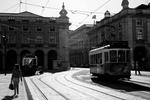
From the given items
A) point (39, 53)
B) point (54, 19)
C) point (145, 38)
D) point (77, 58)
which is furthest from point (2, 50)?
point (77, 58)

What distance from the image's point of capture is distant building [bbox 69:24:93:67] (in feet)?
302

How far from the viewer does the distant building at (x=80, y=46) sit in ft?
302

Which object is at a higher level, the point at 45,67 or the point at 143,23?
the point at 143,23

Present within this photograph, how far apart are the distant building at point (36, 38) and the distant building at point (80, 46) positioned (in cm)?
2220

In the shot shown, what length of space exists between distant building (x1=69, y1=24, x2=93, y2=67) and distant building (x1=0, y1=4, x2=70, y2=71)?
72.8ft

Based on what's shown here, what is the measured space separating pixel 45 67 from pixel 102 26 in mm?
19171

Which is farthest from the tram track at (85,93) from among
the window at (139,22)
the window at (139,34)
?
the window at (139,22)

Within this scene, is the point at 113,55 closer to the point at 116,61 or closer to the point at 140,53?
the point at 116,61

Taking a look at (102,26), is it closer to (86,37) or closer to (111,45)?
(86,37)

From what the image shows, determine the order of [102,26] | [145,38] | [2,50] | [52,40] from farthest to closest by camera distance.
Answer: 1. [102,26]
2. [52,40]
3. [2,50]
4. [145,38]

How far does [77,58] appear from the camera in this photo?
336 ft

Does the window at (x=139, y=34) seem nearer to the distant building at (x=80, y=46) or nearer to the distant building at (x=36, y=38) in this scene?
the distant building at (x=36, y=38)

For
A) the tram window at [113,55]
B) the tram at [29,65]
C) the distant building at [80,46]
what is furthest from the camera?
the distant building at [80,46]

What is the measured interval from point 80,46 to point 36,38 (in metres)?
36.5
